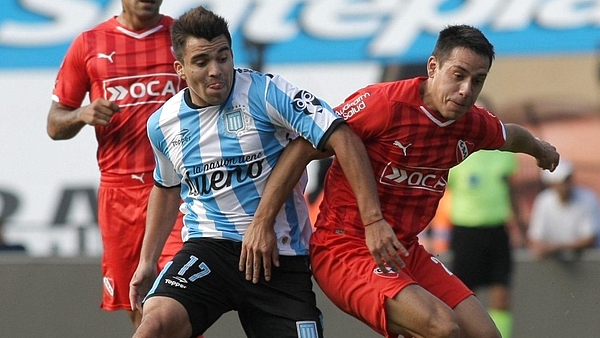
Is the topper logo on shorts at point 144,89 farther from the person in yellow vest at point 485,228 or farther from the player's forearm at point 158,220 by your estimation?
the person in yellow vest at point 485,228

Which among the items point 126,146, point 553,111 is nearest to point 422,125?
point 126,146

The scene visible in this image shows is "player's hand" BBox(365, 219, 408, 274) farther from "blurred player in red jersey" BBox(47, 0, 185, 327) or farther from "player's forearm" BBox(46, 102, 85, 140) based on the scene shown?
"player's forearm" BBox(46, 102, 85, 140)

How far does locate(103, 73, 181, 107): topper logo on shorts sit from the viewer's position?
229 inches

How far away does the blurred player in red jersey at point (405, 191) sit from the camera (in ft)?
14.8

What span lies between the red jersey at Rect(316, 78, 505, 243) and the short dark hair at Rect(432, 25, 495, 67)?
0.65ft

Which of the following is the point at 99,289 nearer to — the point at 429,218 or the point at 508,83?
the point at 429,218

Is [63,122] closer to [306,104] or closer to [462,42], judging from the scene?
[306,104]

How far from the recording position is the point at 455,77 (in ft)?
15.0

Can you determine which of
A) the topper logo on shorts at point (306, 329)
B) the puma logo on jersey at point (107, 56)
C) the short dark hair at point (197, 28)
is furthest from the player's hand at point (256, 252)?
the puma logo on jersey at point (107, 56)

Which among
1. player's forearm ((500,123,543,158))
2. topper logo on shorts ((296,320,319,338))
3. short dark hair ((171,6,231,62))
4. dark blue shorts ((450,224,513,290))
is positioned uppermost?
short dark hair ((171,6,231,62))

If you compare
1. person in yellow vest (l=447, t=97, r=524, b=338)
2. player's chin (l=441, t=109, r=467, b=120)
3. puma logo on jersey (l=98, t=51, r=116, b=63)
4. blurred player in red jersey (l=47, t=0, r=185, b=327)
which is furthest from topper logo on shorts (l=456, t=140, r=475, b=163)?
person in yellow vest (l=447, t=97, r=524, b=338)

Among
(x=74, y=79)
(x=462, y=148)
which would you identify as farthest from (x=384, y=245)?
(x=74, y=79)

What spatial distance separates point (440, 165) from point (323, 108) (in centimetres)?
61

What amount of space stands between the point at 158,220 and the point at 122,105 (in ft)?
3.45
